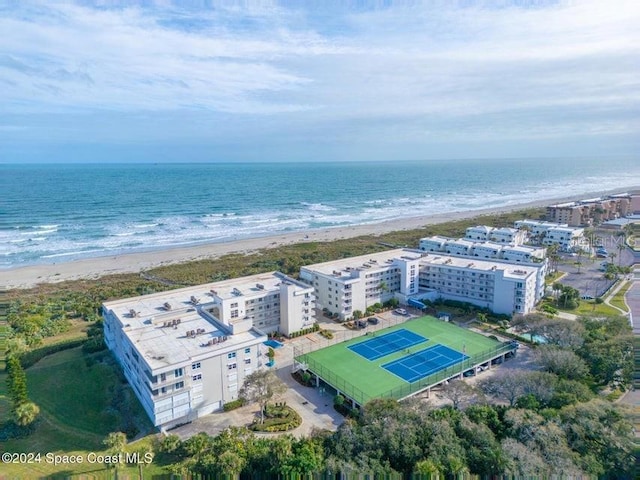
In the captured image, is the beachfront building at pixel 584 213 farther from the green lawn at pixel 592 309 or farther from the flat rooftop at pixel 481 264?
the flat rooftop at pixel 481 264

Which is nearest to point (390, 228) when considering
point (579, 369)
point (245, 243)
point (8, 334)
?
point (245, 243)

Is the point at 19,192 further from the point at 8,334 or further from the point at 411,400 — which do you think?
the point at 411,400

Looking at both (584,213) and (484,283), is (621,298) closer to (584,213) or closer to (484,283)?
(484,283)

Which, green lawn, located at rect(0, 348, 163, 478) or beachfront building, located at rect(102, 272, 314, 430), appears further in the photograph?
beachfront building, located at rect(102, 272, 314, 430)

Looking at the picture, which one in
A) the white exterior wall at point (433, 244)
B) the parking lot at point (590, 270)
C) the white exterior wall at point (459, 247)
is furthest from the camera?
the white exterior wall at point (433, 244)

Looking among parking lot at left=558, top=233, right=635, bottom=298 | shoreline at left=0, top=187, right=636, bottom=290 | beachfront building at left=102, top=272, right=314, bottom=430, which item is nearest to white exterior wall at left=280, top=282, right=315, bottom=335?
beachfront building at left=102, top=272, right=314, bottom=430

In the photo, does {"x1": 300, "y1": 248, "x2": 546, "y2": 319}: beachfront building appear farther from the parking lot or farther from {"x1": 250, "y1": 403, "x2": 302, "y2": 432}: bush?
{"x1": 250, "y1": 403, "x2": 302, "y2": 432}: bush

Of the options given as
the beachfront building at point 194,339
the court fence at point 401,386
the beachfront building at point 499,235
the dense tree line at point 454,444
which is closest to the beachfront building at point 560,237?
the beachfront building at point 499,235
